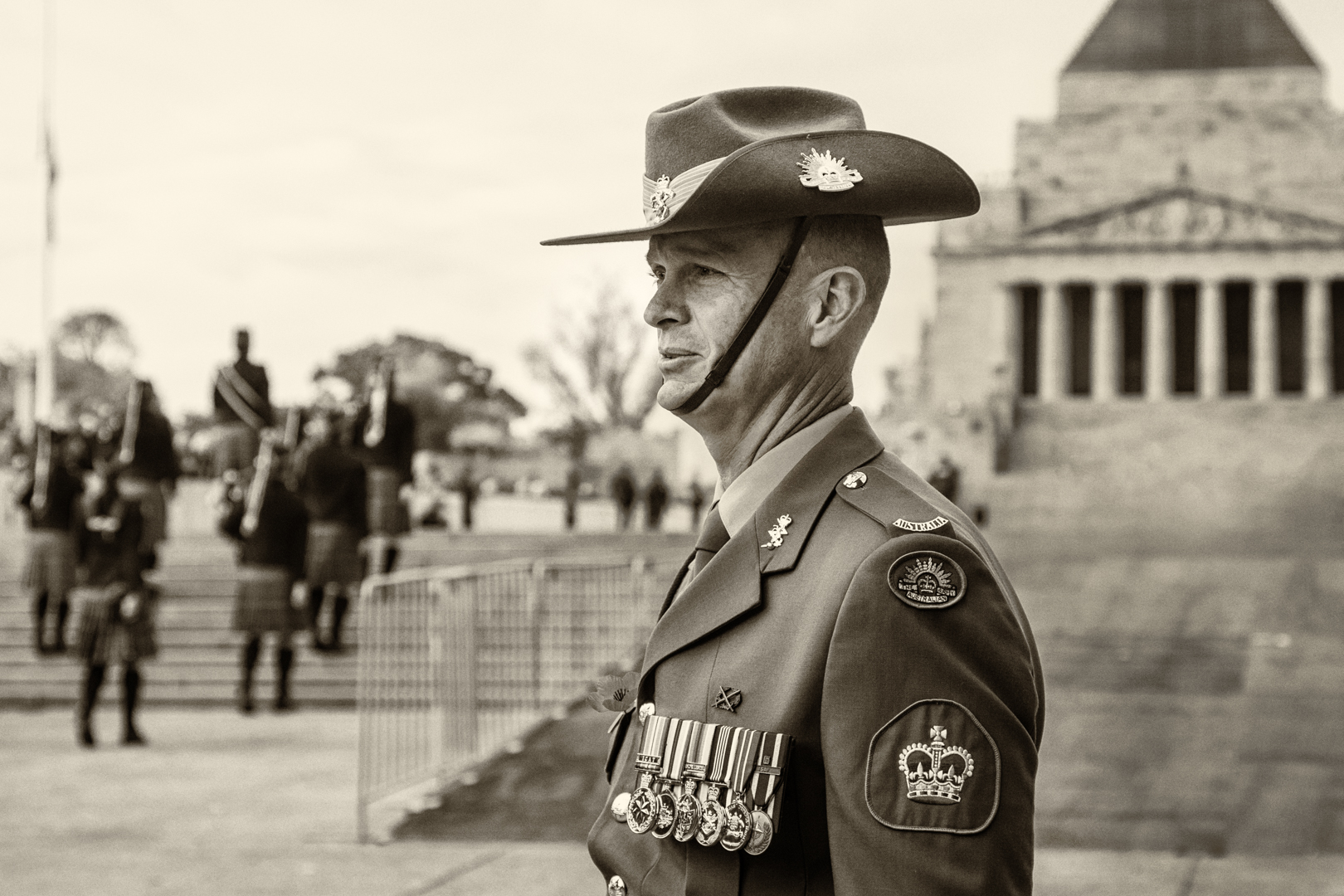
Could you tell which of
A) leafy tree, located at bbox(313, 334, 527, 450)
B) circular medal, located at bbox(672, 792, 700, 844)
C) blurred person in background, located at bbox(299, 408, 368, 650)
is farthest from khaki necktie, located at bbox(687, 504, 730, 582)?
leafy tree, located at bbox(313, 334, 527, 450)

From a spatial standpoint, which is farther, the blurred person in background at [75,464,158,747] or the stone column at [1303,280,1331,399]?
the stone column at [1303,280,1331,399]

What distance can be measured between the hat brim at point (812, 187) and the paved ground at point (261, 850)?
511cm

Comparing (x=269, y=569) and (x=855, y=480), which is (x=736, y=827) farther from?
(x=269, y=569)

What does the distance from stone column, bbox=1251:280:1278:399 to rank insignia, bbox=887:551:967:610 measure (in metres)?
58.6

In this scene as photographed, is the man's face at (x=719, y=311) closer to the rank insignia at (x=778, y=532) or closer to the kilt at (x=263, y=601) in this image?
the rank insignia at (x=778, y=532)

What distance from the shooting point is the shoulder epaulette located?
6.32 feet

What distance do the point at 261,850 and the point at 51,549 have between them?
29.5 feet

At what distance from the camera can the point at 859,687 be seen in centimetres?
183

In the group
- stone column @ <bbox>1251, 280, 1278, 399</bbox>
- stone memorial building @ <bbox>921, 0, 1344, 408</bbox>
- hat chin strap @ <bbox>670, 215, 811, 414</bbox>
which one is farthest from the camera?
stone column @ <bbox>1251, 280, 1278, 399</bbox>

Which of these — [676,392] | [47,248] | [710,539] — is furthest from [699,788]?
[47,248]

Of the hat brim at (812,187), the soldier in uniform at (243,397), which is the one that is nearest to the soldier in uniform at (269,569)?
the soldier in uniform at (243,397)

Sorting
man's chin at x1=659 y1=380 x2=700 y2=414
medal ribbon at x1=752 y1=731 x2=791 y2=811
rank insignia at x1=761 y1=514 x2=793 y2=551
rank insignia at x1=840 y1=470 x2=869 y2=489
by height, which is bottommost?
medal ribbon at x1=752 y1=731 x2=791 y2=811

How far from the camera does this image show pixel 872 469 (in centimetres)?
210

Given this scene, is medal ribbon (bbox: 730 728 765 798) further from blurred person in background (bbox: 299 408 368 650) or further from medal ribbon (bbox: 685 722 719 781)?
blurred person in background (bbox: 299 408 368 650)
